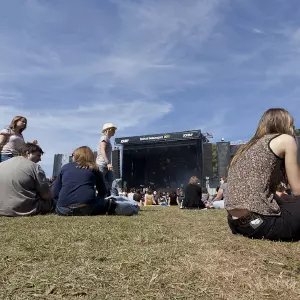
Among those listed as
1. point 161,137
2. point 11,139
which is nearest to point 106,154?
point 11,139

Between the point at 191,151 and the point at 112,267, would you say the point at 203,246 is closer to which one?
the point at 112,267

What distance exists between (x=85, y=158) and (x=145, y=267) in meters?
3.34

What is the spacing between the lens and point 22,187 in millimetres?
4602

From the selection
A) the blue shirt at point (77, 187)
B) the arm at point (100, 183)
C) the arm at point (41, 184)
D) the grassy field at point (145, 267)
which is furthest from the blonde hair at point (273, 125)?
the arm at point (41, 184)

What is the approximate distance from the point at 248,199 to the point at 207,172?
27.2 meters

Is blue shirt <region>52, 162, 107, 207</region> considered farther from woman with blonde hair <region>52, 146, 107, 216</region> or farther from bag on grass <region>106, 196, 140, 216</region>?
bag on grass <region>106, 196, 140, 216</region>

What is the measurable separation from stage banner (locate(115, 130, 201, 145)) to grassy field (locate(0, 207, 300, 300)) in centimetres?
2843

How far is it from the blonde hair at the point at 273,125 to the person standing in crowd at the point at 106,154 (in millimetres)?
3670

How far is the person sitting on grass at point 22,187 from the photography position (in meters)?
4.53

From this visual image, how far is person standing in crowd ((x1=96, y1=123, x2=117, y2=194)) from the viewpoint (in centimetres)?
629

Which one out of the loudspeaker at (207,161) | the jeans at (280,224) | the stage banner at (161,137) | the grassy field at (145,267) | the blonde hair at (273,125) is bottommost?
the grassy field at (145,267)

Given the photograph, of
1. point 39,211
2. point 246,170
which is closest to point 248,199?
point 246,170

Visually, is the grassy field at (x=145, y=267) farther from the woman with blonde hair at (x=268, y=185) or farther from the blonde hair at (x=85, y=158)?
the blonde hair at (x=85, y=158)

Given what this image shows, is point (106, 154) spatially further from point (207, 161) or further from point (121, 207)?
point (207, 161)
